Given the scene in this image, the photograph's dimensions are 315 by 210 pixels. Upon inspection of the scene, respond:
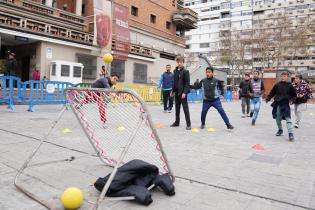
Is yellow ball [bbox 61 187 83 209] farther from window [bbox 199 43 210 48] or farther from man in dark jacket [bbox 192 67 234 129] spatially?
window [bbox 199 43 210 48]

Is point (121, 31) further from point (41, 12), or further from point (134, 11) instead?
point (134, 11)

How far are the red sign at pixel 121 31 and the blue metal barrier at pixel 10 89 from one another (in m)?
8.78

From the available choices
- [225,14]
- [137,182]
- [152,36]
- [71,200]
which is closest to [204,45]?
[225,14]

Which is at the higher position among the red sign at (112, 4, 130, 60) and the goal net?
the red sign at (112, 4, 130, 60)

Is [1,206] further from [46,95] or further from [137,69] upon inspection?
[137,69]

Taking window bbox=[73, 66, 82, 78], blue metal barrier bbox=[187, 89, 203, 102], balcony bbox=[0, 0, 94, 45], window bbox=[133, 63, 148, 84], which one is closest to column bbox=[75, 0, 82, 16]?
balcony bbox=[0, 0, 94, 45]

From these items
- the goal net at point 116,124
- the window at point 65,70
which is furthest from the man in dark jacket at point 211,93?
the window at point 65,70

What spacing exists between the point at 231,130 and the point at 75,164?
495 centimetres

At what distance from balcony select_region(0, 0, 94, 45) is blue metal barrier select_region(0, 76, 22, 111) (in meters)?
8.46

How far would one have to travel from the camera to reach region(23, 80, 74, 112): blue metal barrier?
422 inches

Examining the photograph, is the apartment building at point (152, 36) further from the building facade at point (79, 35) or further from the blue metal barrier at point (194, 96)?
the blue metal barrier at point (194, 96)

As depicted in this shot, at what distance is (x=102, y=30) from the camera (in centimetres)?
1539

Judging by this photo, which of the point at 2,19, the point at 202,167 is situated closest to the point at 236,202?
the point at 202,167

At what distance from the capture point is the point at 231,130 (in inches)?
316
